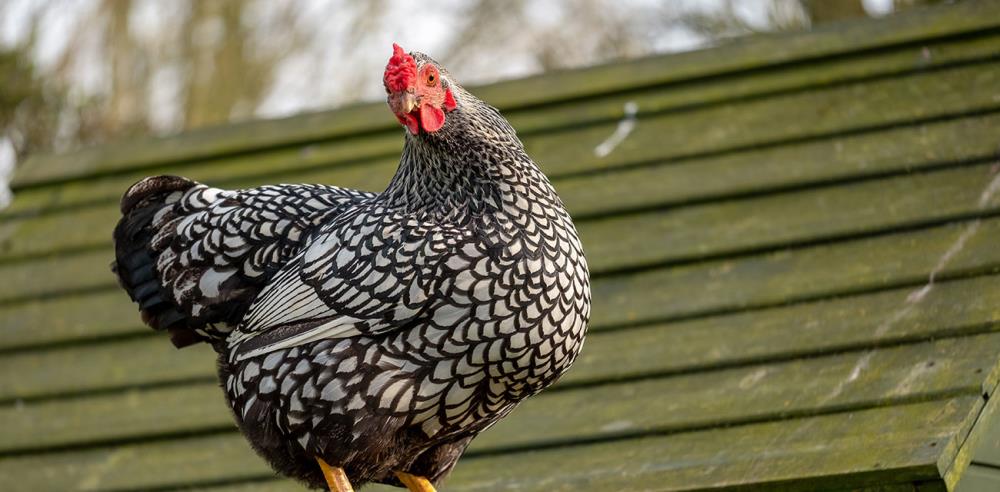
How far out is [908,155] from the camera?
4.39 metres

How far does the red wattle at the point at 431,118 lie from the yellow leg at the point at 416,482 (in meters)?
0.93

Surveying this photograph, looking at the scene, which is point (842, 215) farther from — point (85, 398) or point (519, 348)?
point (85, 398)

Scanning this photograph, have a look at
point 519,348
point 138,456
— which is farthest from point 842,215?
point 138,456

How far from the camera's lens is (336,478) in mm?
2914

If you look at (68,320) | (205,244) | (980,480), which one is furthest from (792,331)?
(68,320)

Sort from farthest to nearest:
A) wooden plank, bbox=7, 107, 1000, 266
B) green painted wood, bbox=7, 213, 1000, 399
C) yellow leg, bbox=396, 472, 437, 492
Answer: wooden plank, bbox=7, 107, 1000, 266
green painted wood, bbox=7, 213, 1000, 399
yellow leg, bbox=396, 472, 437, 492

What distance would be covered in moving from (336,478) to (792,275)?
1877mm

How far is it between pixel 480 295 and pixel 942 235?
1952mm

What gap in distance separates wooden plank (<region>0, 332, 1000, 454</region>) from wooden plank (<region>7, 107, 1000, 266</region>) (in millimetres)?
797

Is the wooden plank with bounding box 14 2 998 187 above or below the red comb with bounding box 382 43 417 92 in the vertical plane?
below

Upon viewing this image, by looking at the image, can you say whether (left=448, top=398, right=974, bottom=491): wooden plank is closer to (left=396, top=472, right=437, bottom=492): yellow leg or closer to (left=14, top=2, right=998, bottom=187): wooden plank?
(left=396, top=472, right=437, bottom=492): yellow leg

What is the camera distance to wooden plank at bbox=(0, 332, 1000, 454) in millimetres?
3410

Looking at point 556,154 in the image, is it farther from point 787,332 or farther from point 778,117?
point 787,332

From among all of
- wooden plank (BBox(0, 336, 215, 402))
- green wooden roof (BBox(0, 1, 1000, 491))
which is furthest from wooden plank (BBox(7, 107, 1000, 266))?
wooden plank (BBox(0, 336, 215, 402))
